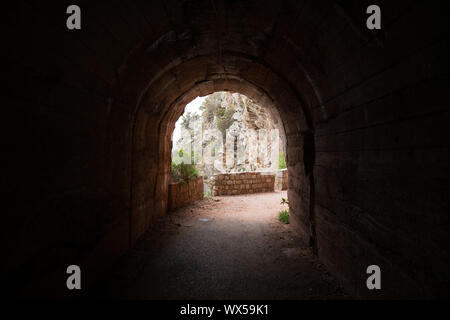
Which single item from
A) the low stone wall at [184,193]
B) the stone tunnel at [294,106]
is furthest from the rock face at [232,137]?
the stone tunnel at [294,106]

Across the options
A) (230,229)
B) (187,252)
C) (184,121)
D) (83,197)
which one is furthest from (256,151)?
(184,121)

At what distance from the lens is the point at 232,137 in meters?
36.6

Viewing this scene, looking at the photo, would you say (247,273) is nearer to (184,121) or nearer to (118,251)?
(118,251)

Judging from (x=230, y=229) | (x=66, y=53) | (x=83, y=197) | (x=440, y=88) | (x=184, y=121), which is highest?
(x=184, y=121)

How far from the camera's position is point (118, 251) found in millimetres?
3803

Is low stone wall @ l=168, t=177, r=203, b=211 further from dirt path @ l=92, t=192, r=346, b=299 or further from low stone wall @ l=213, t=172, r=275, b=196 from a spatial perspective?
low stone wall @ l=213, t=172, r=275, b=196

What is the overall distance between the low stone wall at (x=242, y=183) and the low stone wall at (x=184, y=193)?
1.82 metres

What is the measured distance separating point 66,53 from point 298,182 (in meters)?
4.99

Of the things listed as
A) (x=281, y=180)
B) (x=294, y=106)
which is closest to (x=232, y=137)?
(x=281, y=180)

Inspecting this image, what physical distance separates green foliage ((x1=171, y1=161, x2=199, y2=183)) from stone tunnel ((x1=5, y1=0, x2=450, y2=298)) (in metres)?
4.07

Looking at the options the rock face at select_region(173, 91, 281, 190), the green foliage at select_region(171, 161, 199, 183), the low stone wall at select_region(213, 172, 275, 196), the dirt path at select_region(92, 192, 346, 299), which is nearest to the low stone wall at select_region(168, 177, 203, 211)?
the green foliage at select_region(171, 161, 199, 183)

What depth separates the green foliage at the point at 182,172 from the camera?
28.6ft

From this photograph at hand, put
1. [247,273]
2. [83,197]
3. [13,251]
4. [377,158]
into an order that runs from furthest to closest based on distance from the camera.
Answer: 1. [247,273]
2. [83,197]
3. [377,158]
4. [13,251]

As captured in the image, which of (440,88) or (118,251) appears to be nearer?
(440,88)
